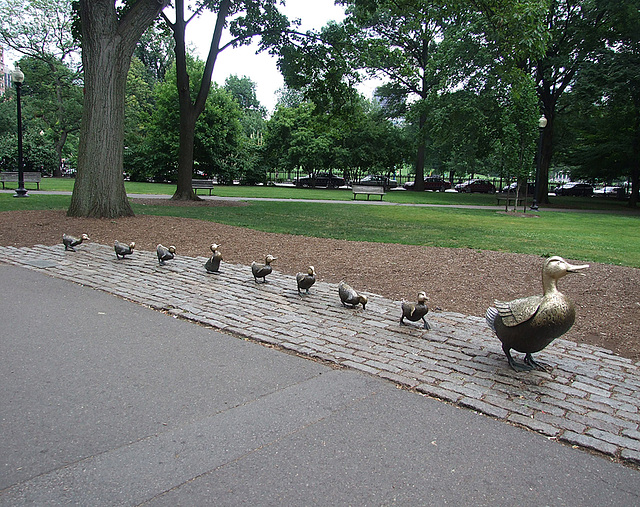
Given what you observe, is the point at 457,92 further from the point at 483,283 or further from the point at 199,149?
the point at 483,283

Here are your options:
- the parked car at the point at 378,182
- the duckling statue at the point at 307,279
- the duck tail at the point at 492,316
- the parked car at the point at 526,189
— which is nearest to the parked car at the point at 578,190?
the parked car at the point at 526,189

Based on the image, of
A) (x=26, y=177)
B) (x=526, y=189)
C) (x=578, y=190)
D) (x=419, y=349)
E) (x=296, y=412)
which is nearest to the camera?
(x=296, y=412)

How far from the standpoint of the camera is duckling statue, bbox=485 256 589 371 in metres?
4.06

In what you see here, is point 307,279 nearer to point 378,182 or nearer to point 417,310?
point 417,310

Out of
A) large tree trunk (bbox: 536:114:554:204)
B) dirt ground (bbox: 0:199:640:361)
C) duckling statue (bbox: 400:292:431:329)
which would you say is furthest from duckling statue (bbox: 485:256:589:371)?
large tree trunk (bbox: 536:114:554:204)

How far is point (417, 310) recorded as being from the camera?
5.48 m

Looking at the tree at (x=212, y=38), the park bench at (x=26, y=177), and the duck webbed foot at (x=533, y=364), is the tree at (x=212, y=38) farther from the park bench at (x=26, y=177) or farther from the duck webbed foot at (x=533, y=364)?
the duck webbed foot at (x=533, y=364)

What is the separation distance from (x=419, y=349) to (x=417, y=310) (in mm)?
591

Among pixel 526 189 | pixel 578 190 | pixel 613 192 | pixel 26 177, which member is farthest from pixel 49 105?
pixel 613 192

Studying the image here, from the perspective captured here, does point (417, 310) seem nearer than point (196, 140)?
Yes

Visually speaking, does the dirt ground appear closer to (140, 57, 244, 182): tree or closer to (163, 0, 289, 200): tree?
(163, 0, 289, 200): tree

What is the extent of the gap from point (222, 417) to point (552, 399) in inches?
101

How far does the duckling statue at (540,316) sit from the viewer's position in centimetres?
406

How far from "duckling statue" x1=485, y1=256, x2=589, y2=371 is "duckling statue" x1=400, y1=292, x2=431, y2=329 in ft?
3.65
